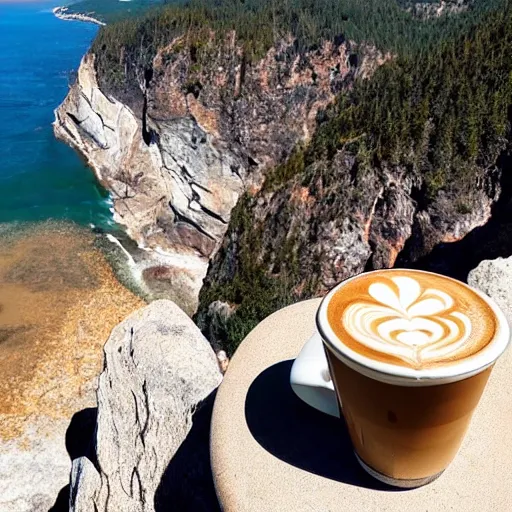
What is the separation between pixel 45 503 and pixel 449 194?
55.8 feet

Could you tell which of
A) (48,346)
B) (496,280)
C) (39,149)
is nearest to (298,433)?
(496,280)

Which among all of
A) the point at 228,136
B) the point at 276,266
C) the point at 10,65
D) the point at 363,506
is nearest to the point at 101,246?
the point at 228,136

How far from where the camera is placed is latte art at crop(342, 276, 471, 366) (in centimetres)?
338

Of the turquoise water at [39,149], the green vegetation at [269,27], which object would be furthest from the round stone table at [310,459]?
the green vegetation at [269,27]

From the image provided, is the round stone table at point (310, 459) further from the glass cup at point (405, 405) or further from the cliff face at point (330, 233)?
the cliff face at point (330, 233)

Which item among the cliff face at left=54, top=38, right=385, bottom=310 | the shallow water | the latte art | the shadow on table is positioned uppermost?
the latte art

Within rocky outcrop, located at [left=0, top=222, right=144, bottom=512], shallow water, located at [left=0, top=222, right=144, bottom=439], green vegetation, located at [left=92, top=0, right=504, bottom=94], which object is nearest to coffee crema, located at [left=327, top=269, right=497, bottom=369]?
rocky outcrop, located at [left=0, top=222, right=144, bottom=512]

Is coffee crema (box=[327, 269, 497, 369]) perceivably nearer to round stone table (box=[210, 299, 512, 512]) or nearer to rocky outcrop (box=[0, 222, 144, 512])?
round stone table (box=[210, 299, 512, 512])

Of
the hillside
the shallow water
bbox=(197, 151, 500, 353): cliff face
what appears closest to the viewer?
bbox=(197, 151, 500, 353): cliff face

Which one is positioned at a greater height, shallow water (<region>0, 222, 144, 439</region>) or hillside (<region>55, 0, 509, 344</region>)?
hillside (<region>55, 0, 509, 344</region>)

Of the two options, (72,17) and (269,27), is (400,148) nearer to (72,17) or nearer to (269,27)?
(269,27)

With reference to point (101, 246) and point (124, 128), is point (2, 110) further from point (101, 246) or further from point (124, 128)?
point (101, 246)

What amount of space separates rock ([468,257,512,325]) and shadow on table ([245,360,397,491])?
3.63 m

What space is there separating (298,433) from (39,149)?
51.8 meters
